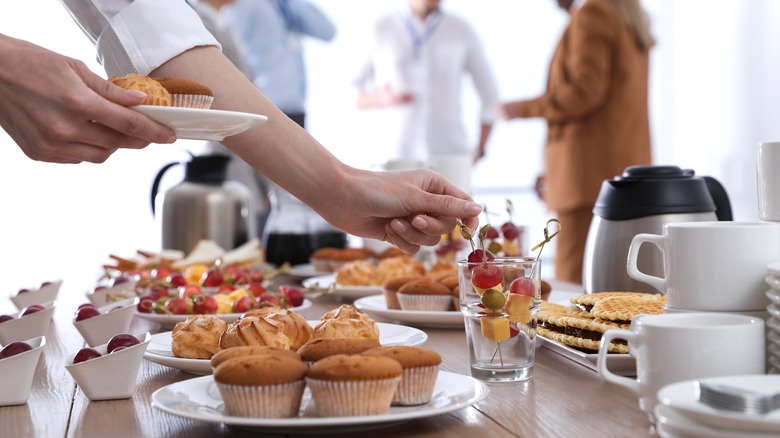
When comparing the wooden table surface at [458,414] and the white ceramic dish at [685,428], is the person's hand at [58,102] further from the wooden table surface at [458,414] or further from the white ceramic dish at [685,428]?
the white ceramic dish at [685,428]

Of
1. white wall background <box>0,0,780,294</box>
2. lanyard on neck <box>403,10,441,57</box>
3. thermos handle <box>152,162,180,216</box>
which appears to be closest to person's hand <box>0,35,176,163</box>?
thermos handle <box>152,162,180,216</box>

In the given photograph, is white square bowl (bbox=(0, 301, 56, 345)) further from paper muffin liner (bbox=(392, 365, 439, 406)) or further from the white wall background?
the white wall background

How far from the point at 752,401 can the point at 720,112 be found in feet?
17.5

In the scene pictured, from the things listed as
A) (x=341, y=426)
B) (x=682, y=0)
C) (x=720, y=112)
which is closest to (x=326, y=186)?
(x=341, y=426)

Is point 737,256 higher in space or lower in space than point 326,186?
lower

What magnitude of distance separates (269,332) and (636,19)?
3070 mm

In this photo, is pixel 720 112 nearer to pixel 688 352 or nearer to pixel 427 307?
pixel 427 307

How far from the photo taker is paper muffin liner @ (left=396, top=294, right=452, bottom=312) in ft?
4.69

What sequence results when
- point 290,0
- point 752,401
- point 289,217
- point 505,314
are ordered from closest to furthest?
point 752,401 → point 505,314 → point 289,217 → point 290,0

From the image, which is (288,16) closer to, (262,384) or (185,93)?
(185,93)

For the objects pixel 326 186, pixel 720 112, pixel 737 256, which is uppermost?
pixel 720 112

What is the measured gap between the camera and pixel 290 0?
468cm

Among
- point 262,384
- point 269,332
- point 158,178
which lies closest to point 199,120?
point 269,332

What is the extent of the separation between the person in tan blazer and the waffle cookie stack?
267 cm
